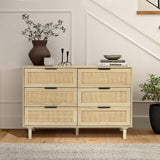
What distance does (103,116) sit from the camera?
3.39 metres

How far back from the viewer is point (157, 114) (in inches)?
139

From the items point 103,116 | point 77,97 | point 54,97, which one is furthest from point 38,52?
point 103,116

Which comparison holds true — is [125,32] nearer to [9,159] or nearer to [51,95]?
[51,95]

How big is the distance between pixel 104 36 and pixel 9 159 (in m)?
1.74

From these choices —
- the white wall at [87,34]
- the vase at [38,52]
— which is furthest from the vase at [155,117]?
the vase at [38,52]

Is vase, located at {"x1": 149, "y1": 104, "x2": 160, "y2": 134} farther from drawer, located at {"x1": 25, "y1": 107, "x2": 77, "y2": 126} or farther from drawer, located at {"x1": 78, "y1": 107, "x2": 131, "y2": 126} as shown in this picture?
drawer, located at {"x1": 25, "y1": 107, "x2": 77, "y2": 126}

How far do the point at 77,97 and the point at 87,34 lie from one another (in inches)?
30.8

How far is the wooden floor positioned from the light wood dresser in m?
0.12

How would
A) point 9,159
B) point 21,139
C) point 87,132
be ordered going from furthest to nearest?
point 87,132, point 21,139, point 9,159

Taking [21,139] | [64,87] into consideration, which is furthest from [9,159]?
[64,87]

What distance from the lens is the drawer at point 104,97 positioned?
133 inches

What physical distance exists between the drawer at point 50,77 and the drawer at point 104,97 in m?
0.14

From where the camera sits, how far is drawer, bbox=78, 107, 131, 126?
339cm

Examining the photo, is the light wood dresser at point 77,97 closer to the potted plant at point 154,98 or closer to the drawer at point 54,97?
the drawer at point 54,97
